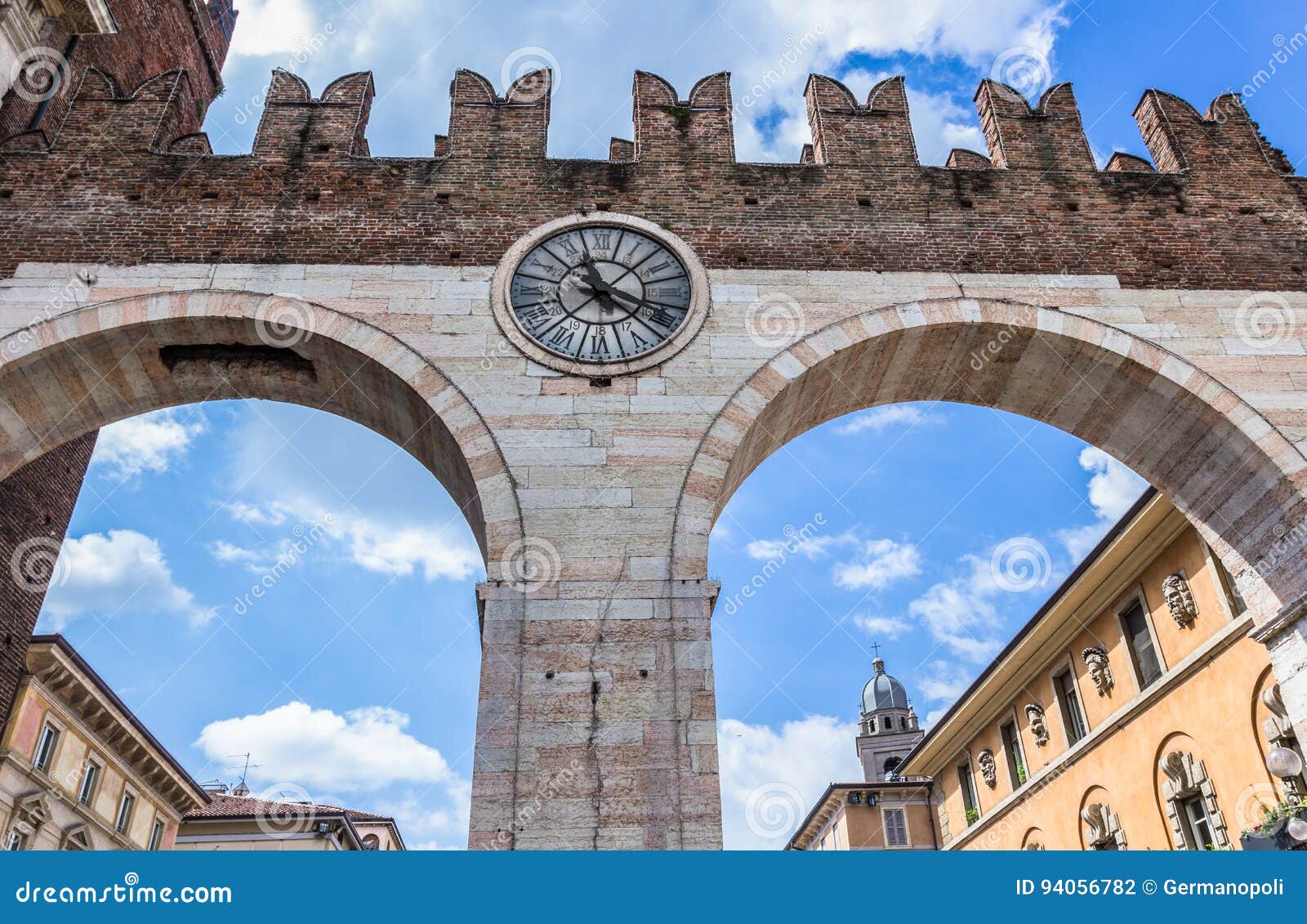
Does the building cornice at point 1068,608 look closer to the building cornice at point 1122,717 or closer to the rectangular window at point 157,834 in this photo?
the building cornice at point 1122,717

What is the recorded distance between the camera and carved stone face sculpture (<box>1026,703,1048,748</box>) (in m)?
20.6

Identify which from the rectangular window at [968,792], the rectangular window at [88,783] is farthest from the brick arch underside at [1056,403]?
the rectangular window at [88,783]

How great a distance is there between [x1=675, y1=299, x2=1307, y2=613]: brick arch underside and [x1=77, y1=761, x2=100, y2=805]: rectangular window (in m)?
18.7

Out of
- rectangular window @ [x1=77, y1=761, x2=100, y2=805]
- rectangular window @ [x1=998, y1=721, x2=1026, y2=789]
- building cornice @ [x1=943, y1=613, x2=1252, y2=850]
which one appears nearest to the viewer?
building cornice @ [x1=943, y1=613, x2=1252, y2=850]

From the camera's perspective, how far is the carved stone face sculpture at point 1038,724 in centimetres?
2062

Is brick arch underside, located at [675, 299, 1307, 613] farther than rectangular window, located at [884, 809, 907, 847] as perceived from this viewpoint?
No

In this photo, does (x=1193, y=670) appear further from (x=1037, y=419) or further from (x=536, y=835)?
(x=536, y=835)

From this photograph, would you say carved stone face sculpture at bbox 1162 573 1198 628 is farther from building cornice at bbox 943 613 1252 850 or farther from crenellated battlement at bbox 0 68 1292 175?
crenellated battlement at bbox 0 68 1292 175

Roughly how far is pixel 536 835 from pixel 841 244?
593 centimetres

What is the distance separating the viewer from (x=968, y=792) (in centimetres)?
2580

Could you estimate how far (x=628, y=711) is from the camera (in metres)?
7.24

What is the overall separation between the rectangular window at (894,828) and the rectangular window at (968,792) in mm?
9525

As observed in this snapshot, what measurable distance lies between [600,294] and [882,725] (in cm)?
6324

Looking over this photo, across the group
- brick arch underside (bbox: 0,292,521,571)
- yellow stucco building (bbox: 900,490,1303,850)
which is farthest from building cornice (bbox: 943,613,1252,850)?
brick arch underside (bbox: 0,292,521,571)
